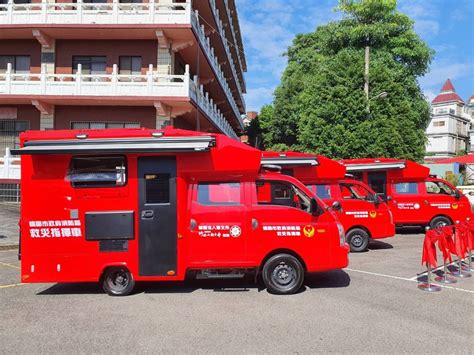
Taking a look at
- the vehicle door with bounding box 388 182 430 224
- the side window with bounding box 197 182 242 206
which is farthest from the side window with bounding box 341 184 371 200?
the side window with bounding box 197 182 242 206

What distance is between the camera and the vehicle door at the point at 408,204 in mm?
14148

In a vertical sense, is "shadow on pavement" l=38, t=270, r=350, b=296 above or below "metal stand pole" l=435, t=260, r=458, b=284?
below

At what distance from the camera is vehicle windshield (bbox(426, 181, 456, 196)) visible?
14.2 m

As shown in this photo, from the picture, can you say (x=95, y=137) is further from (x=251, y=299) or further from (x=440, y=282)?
(x=440, y=282)

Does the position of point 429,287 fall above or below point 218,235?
below

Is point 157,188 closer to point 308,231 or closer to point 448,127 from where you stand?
point 308,231

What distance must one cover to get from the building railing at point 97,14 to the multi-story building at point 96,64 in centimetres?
5

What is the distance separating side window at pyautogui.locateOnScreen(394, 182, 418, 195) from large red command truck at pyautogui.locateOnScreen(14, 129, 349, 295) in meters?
8.29

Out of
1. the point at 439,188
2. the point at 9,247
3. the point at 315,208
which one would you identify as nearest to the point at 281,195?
the point at 315,208

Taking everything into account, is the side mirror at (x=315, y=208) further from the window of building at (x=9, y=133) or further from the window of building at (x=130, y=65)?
the window of building at (x=9, y=133)

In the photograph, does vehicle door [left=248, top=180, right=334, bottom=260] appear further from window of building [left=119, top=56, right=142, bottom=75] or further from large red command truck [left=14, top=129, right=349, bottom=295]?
window of building [left=119, top=56, right=142, bottom=75]

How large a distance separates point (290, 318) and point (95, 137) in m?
4.55

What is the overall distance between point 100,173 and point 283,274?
12.3ft

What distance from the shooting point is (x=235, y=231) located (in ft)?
23.2
